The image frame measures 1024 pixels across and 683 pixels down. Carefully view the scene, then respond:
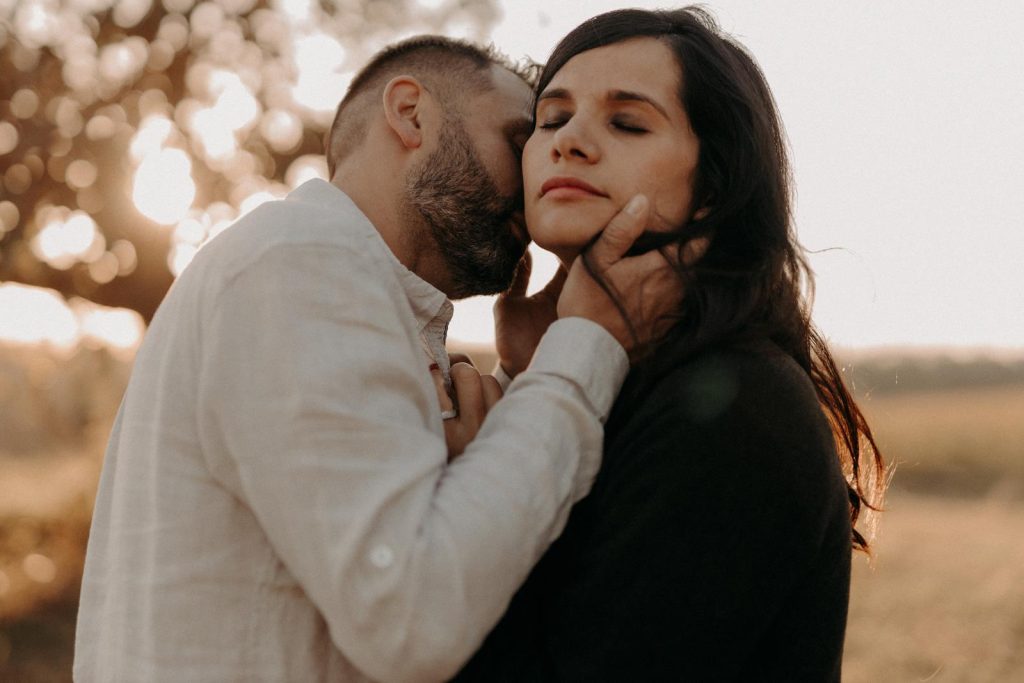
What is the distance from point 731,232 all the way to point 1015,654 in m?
8.93

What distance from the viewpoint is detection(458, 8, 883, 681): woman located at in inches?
67.2

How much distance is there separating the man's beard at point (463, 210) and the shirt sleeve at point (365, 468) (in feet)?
2.73

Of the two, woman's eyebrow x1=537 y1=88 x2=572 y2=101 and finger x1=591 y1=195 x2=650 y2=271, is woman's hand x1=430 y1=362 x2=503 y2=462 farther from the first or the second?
woman's eyebrow x1=537 y1=88 x2=572 y2=101

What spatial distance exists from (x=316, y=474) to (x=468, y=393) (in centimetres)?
68

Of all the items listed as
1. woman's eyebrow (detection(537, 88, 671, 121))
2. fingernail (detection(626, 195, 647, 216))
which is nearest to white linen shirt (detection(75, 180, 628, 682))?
fingernail (detection(626, 195, 647, 216))

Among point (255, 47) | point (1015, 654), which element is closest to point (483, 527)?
point (255, 47)

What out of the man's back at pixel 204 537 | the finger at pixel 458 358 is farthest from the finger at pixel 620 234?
the finger at pixel 458 358

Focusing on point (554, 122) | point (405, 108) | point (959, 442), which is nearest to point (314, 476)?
point (554, 122)

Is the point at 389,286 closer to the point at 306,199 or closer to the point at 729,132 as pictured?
the point at 306,199

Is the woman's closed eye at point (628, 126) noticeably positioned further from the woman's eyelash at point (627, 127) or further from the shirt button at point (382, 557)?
the shirt button at point (382, 557)

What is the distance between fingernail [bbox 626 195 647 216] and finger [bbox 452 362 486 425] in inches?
20.6

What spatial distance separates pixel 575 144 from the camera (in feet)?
7.27

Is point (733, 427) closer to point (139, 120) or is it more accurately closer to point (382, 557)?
point (382, 557)

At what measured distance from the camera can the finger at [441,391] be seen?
6.93ft
